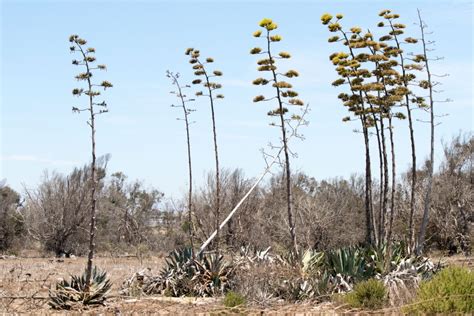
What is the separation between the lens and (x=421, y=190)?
26.7 meters

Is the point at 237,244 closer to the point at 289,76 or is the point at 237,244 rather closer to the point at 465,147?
the point at 289,76

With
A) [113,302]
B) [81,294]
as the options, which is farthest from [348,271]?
[81,294]

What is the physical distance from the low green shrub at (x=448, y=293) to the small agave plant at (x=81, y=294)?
17.8ft

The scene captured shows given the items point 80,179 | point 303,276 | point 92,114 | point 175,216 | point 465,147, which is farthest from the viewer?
point 175,216

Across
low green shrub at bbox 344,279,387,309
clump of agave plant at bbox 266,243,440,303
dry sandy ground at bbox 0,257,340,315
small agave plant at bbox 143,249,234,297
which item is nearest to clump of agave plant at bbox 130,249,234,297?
small agave plant at bbox 143,249,234,297

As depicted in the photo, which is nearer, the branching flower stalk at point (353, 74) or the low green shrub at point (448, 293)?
the low green shrub at point (448, 293)

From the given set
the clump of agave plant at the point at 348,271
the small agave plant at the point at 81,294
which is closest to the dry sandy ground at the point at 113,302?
the small agave plant at the point at 81,294

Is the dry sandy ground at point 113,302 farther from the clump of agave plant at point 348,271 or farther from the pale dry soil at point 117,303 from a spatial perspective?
the clump of agave plant at point 348,271

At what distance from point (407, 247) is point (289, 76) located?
4.51m

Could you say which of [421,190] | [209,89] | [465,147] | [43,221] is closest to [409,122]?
[209,89]

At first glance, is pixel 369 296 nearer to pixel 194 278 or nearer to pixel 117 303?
pixel 117 303

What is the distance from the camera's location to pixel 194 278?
13.7 metres

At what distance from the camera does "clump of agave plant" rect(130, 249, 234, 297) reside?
44.4 ft

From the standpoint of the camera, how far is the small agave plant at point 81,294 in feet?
35.2
